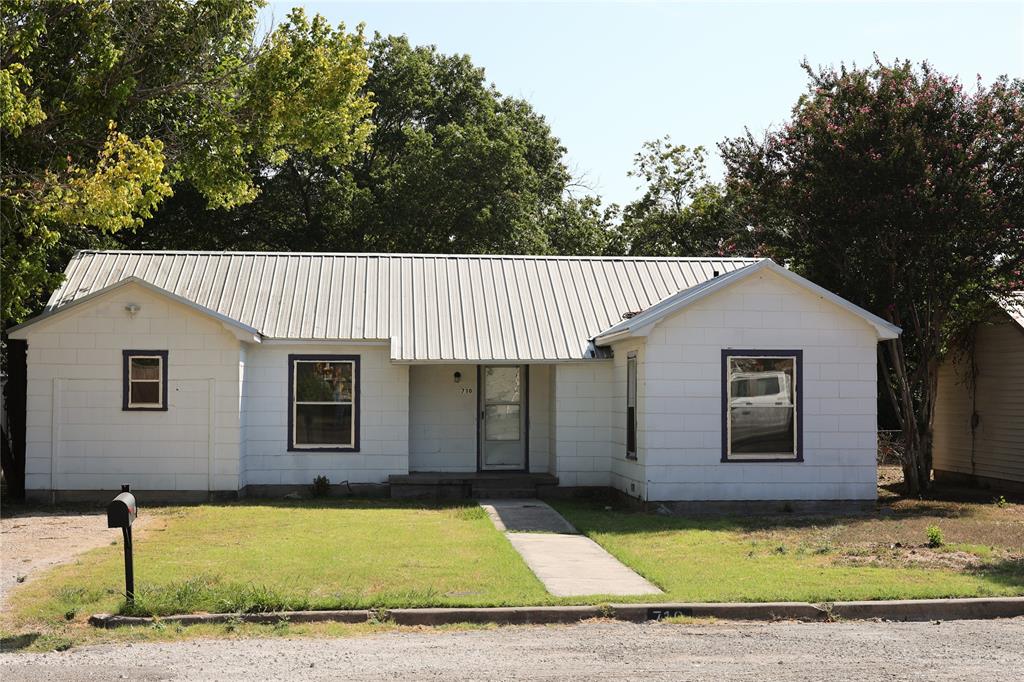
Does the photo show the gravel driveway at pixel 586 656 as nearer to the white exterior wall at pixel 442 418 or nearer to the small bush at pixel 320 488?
the small bush at pixel 320 488

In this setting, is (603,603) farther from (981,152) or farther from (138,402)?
(981,152)

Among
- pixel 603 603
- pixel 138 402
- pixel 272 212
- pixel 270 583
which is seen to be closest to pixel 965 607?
pixel 603 603

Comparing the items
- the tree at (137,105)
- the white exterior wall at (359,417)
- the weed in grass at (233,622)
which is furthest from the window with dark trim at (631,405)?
the weed in grass at (233,622)

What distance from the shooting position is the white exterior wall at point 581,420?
18.9 m

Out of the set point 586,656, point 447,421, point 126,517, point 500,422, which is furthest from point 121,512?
point 500,422

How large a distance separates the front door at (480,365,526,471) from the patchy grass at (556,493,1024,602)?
2.72 meters

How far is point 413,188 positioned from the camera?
32875 mm

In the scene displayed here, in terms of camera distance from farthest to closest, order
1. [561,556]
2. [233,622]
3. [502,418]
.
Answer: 1. [502,418]
2. [561,556]
3. [233,622]

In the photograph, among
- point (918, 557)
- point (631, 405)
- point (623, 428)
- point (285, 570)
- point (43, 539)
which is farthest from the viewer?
point (623, 428)

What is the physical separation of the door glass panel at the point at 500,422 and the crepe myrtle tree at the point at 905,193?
613 centimetres

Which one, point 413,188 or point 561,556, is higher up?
point 413,188

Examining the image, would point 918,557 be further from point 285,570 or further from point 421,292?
point 421,292

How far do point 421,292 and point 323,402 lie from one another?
3089 mm

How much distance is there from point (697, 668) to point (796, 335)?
10179 mm
